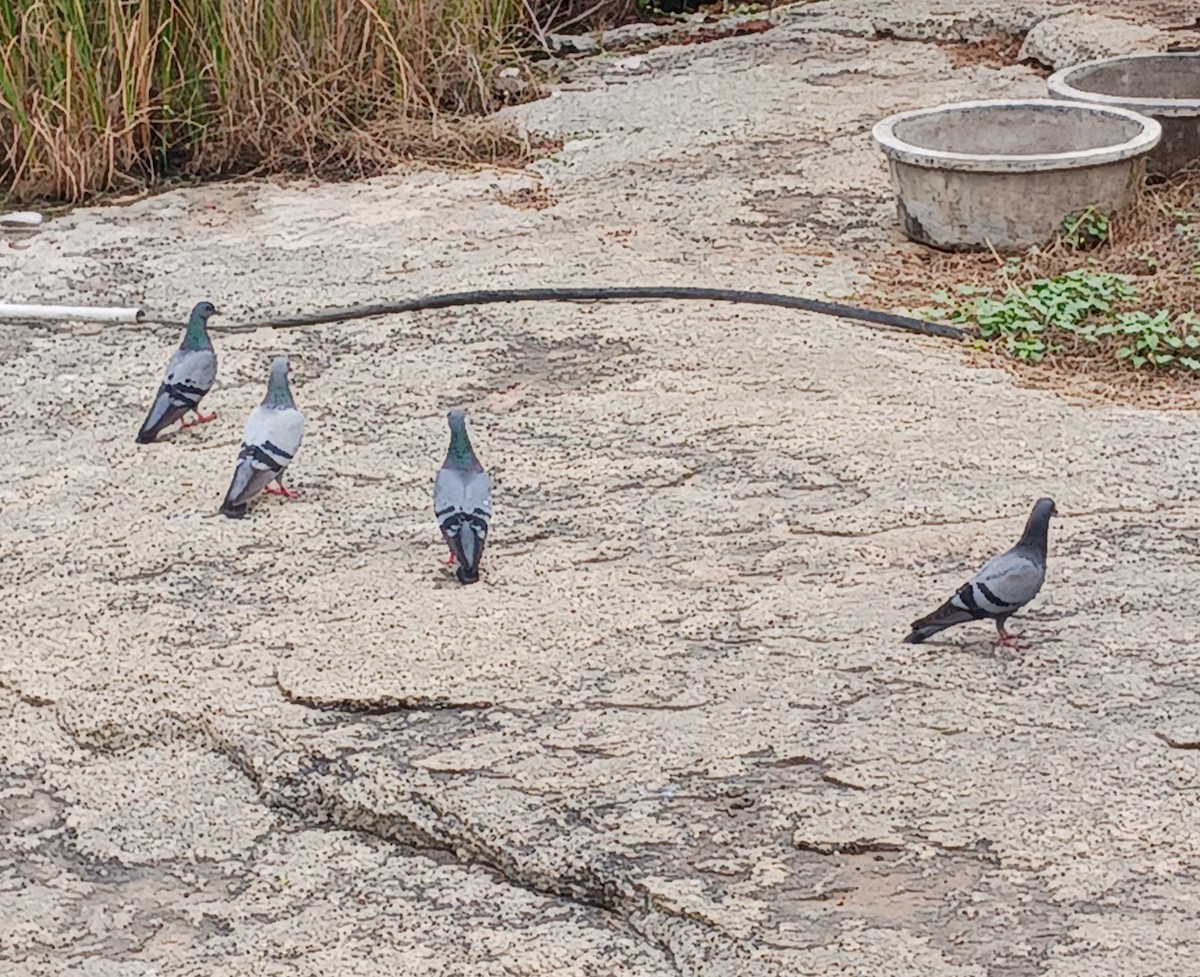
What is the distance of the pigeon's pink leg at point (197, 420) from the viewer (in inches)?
188

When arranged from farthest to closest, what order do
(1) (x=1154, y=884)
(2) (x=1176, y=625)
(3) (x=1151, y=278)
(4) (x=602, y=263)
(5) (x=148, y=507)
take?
(4) (x=602, y=263), (3) (x=1151, y=278), (5) (x=148, y=507), (2) (x=1176, y=625), (1) (x=1154, y=884)

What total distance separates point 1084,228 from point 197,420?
9.51 ft

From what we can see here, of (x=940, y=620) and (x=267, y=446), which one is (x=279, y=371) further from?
(x=940, y=620)

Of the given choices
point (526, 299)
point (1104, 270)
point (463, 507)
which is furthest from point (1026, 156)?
point (463, 507)

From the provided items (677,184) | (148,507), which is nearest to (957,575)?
(148,507)

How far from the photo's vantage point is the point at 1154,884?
2.75 metres

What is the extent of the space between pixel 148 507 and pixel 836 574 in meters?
1.64

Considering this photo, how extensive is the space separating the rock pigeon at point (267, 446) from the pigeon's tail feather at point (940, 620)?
152 cm

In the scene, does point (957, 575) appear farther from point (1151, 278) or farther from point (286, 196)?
point (286, 196)

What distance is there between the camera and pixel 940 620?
338 cm

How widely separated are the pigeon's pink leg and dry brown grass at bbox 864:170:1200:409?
6.67 feet

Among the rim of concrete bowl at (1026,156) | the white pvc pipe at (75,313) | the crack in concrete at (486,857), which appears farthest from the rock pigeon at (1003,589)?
the white pvc pipe at (75,313)

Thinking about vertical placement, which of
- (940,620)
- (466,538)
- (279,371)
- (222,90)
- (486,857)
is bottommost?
(486,857)

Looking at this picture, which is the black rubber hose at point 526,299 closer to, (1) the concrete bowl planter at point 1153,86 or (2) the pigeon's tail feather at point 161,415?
(2) the pigeon's tail feather at point 161,415
